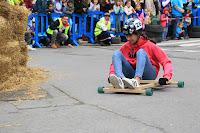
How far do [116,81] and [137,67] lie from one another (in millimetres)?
446

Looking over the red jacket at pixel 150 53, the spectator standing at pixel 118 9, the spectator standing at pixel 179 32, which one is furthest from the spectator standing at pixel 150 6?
the red jacket at pixel 150 53

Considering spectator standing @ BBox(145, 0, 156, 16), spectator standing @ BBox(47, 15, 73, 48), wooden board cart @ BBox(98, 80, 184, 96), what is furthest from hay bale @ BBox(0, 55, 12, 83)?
spectator standing @ BBox(145, 0, 156, 16)

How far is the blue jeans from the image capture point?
6.11 meters

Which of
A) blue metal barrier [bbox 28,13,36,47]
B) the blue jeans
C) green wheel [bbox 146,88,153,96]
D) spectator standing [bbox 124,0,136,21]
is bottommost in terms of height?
green wheel [bbox 146,88,153,96]

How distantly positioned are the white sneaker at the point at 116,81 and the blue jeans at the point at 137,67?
A: 0.15 metres

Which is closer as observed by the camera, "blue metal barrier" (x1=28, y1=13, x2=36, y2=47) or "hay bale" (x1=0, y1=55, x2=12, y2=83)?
"hay bale" (x1=0, y1=55, x2=12, y2=83)

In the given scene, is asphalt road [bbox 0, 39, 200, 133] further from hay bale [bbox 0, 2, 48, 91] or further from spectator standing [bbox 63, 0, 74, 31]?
spectator standing [bbox 63, 0, 74, 31]

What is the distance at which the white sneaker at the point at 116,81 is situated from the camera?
229 inches

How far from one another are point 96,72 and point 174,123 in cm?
432

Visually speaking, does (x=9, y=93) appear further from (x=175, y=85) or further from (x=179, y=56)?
(x=179, y=56)

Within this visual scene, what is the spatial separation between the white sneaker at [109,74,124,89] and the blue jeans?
0.15 meters

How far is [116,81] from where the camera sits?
592cm

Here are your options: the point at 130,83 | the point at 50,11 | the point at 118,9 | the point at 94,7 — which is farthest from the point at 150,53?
the point at 118,9

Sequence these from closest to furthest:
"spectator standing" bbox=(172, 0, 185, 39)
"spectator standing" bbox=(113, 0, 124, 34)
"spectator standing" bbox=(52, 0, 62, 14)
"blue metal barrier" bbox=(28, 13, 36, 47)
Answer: "blue metal barrier" bbox=(28, 13, 36, 47) < "spectator standing" bbox=(52, 0, 62, 14) < "spectator standing" bbox=(113, 0, 124, 34) < "spectator standing" bbox=(172, 0, 185, 39)
